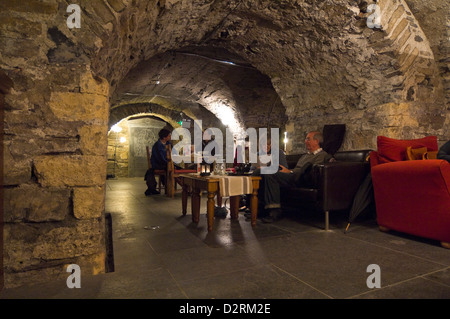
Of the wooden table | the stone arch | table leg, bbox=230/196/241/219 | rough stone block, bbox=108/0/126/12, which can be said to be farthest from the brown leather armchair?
the stone arch

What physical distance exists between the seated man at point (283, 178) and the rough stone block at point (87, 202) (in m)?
1.93

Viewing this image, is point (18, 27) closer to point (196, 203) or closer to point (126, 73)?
point (126, 73)

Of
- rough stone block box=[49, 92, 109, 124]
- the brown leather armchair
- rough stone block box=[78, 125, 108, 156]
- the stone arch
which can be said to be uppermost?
the stone arch

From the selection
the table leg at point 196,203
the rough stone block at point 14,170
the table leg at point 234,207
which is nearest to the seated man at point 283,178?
the table leg at point 234,207

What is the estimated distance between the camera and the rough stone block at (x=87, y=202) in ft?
5.80

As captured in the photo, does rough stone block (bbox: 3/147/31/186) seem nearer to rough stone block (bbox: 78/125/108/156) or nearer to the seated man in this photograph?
rough stone block (bbox: 78/125/108/156)

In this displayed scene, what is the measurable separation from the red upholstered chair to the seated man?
695mm

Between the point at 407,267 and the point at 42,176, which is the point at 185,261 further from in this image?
the point at 407,267

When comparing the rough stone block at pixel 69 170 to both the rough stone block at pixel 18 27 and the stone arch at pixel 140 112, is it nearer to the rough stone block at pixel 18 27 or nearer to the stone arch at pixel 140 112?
the rough stone block at pixel 18 27

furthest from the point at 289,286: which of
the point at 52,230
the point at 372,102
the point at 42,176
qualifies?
the point at 372,102

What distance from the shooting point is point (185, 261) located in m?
1.94

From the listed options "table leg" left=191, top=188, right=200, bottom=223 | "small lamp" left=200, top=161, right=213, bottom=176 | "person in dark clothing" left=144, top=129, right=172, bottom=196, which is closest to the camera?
"table leg" left=191, top=188, right=200, bottom=223

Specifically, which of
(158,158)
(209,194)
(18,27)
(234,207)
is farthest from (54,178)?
(158,158)

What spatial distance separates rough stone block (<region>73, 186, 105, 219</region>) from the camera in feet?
5.80
